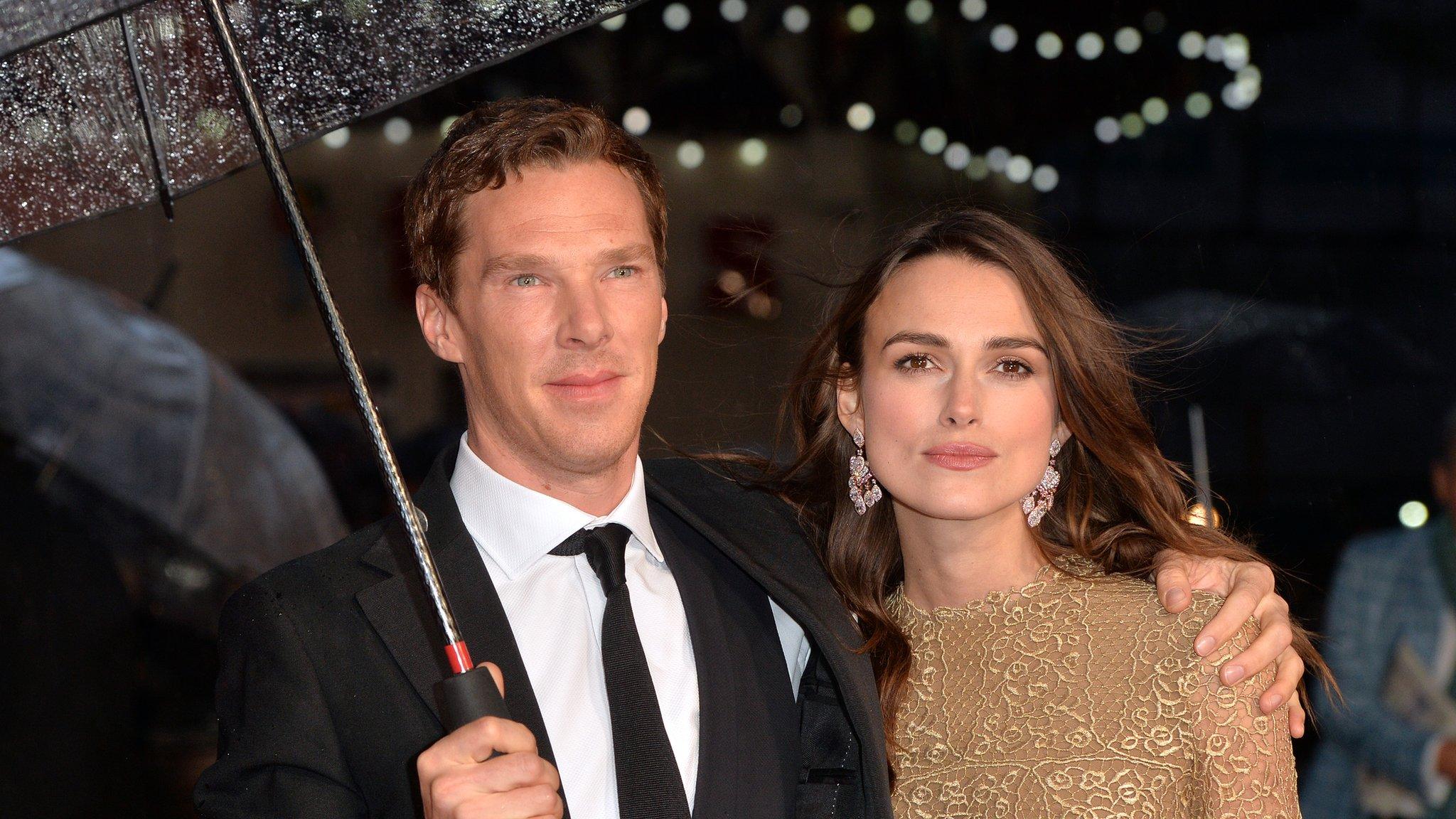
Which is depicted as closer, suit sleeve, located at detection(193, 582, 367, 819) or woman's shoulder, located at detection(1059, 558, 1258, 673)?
suit sleeve, located at detection(193, 582, 367, 819)

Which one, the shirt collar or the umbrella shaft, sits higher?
the umbrella shaft

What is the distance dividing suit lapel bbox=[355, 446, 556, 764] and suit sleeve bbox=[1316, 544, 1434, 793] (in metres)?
2.33

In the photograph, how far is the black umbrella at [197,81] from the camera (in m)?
1.64

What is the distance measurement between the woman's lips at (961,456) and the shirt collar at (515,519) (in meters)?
0.43

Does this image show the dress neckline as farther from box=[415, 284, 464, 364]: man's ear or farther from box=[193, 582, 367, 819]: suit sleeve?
box=[193, 582, 367, 819]: suit sleeve

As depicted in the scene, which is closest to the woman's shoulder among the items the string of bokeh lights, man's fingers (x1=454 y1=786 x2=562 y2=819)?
man's fingers (x1=454 y1=786 x2=562 y2=819)

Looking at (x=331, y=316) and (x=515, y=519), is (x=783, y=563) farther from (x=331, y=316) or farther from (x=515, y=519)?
(x=331, y=316)

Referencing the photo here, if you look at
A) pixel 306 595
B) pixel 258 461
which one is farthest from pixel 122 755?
pixel 306 595

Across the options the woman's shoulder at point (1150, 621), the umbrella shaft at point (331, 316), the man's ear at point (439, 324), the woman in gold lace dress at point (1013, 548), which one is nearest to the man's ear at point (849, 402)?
the woman in gold lace dress at point (1013, 548)

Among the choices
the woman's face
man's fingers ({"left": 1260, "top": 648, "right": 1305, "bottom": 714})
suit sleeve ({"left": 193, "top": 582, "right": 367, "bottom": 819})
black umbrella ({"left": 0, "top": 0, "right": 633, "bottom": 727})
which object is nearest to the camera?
suit sleeve ({"left": 193, "top": 582, "right": 367, "bottom": 819})

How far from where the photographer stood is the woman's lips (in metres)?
1.88

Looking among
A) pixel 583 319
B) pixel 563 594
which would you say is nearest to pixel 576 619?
A: pixel 563 594

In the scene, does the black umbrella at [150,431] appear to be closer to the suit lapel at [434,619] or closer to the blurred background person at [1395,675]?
the suit lapel at [434,619]

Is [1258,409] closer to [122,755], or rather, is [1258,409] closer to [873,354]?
[873,354]
